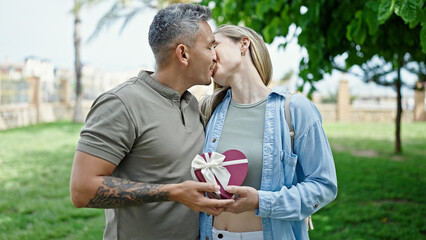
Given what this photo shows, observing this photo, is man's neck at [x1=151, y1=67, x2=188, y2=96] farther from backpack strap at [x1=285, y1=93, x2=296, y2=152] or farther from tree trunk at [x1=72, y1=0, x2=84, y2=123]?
tree trunk at [x1=72, y1=0, x2=84, y2=123]

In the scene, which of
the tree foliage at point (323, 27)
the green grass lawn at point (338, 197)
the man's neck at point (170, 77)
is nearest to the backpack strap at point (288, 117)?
the man's neck at point (170, 77)

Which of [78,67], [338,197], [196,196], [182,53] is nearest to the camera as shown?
[196,196]

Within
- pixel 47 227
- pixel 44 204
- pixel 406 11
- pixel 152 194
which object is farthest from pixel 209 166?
pixel 44 204

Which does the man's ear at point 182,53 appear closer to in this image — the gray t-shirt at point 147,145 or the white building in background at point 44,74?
the gray t-shirt at point 147,145

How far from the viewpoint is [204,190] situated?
170 cm

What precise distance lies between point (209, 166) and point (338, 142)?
505 inches

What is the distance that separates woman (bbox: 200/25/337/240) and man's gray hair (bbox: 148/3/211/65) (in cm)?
22

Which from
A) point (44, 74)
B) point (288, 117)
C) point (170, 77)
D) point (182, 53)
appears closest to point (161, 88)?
point (170, 77)

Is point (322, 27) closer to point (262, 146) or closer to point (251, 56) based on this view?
point (251, 56)

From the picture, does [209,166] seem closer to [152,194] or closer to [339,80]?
[152,194]

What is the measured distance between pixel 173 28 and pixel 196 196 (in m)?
0.80

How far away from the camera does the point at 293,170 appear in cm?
193

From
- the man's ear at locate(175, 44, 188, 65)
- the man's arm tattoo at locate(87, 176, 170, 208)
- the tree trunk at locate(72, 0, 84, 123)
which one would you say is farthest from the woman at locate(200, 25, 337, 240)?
the tree trunk at locate(72, 0, 84, 123)

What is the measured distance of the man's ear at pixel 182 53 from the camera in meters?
1.94
